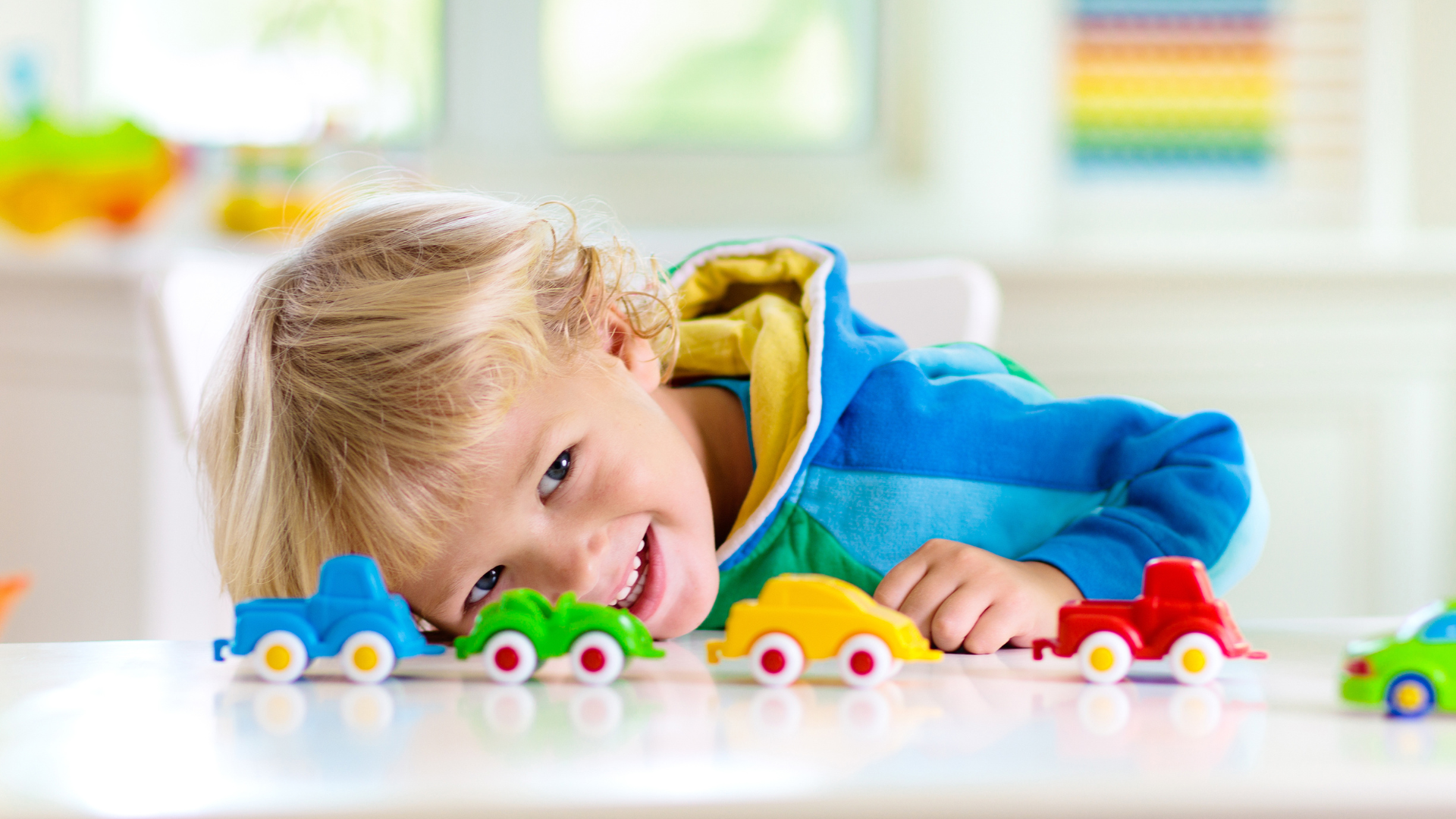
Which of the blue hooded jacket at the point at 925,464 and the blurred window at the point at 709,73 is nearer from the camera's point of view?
the blue hooded jacket at the point at 925,464

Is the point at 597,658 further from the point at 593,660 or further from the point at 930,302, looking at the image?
the point at 930,302

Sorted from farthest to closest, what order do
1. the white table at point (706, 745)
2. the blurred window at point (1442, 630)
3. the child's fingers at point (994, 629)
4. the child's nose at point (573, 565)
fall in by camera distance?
the child's nose at point (573, 565) → the child's fingers at point (994, 629) → the blurred window at point (1442, 630) → the white table at point (706, 745)

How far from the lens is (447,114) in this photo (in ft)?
6.70

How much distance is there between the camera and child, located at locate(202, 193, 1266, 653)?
0.66 metres

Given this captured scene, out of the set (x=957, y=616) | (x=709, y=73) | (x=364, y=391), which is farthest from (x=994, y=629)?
(x=709, y=73)

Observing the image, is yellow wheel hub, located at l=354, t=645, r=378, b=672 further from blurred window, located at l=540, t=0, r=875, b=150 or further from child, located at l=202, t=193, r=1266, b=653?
blurred window, located at l=540, t=0, r=875, b=150

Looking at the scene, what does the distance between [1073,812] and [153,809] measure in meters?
0.19

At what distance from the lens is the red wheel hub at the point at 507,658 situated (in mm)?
417

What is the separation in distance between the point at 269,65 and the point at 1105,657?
1971mm

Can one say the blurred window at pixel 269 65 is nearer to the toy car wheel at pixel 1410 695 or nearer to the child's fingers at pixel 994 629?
the child's fingers at pixel 994 629

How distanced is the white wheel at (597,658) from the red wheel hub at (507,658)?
0.06ft

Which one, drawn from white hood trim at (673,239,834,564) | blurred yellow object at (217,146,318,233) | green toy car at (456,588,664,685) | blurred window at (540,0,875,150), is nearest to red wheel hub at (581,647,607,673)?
green toy car at (456,588,664,685)

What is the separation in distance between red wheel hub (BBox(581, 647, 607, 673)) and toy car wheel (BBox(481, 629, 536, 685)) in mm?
18

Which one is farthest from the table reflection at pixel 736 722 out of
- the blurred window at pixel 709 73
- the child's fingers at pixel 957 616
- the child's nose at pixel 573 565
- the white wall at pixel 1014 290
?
the blurred window at pixel 709 73
